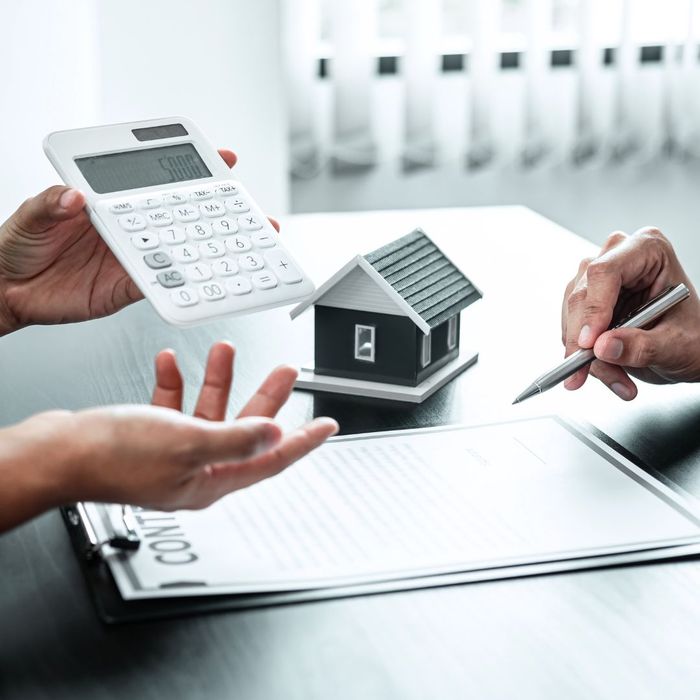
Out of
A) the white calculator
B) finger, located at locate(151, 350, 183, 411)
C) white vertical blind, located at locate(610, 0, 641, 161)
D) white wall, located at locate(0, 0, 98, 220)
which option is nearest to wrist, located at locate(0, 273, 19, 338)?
the white calculator

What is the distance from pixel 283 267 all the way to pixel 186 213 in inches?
3.9

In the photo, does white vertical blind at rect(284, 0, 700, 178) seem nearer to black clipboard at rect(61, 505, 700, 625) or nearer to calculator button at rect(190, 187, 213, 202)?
calculator button at rect(190, 187, 213, 202)

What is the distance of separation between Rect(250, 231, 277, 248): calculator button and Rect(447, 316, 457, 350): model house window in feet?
0.68

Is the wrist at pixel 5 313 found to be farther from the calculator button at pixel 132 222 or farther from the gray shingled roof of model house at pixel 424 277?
the gray shingled roof of model house at pixel 424 277

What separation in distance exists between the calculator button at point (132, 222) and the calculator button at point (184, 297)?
0.25 feet

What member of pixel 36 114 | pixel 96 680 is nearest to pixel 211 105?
pixel 36 114

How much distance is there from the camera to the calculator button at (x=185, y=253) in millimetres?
950

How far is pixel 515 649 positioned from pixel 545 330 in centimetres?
64

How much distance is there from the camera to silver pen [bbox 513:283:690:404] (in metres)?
0.97

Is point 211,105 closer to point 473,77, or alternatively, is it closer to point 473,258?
point 473,77

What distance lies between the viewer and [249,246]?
0.99 m

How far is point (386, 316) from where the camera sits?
1.03m

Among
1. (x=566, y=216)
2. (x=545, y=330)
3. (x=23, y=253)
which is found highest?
(x=23, y=253)

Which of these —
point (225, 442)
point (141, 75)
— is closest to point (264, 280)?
point (225, 442)
